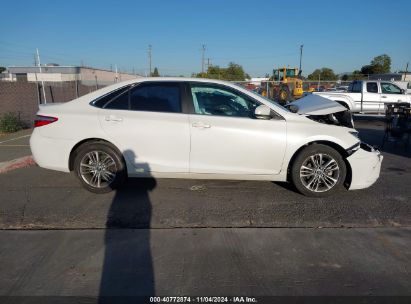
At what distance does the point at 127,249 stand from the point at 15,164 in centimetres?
407

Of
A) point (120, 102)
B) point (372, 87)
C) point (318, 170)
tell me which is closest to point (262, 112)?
point (318, 170)

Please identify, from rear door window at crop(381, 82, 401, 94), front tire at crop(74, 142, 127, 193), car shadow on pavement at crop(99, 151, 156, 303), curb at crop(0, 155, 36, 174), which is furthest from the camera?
rear door window at crop(381, 82, 401, 94)

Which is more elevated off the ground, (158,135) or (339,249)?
(158,135)

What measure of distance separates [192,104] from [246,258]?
7.29 ft

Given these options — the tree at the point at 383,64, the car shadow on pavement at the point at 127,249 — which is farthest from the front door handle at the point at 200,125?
the tree at the point at 383,64

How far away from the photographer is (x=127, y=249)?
315cm

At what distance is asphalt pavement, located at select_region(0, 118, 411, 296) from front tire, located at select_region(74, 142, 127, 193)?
17 centimetres

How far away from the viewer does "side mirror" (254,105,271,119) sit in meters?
4.20

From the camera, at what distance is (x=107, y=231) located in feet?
11.6

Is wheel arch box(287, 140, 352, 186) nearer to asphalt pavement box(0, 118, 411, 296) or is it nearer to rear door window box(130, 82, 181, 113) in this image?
asphalt pavement box(0, 118, 411, 296)

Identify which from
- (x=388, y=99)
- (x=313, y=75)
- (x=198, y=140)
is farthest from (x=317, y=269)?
(x=313, y=75)

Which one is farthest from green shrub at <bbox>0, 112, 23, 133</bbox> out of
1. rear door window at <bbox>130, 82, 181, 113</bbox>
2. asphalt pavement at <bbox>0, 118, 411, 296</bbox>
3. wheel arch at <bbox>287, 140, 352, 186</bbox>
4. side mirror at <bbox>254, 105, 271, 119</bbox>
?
wheel arch at <bbox>287, 140, 352, 186</bbox>

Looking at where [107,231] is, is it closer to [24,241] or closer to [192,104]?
[24,241]

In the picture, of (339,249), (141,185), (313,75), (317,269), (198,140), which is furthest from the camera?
(313,75)
